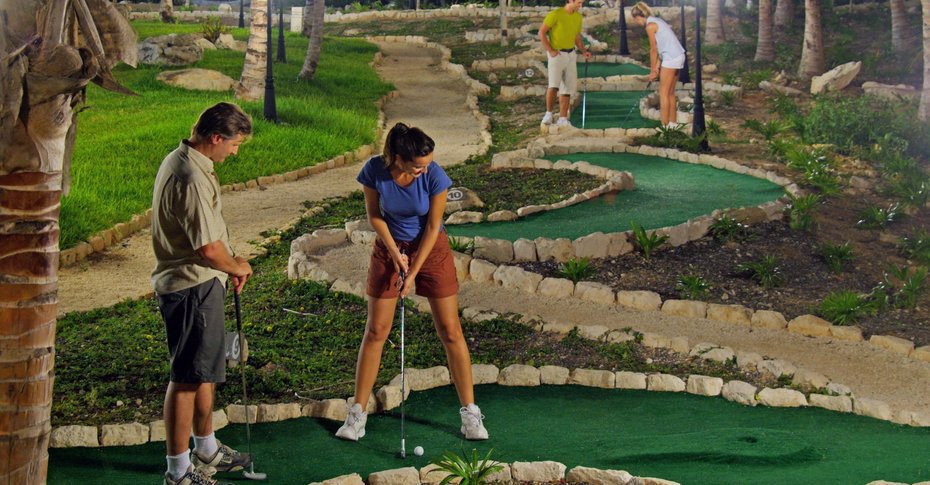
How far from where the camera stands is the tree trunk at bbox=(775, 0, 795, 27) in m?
28.6

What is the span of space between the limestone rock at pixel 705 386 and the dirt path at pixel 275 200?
5.01 m

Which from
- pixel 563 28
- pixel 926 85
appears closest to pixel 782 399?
pixel 563 28

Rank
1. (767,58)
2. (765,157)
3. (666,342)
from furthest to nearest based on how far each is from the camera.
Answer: (767,58), (765,157), (666,342)

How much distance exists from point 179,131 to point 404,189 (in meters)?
10.3

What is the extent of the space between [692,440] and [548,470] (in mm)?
992

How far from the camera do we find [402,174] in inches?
254

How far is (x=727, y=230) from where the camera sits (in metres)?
A: 11.2

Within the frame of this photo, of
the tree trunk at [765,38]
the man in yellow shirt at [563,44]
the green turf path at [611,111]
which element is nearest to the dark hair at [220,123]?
the man in yellow shirt at [563,44]

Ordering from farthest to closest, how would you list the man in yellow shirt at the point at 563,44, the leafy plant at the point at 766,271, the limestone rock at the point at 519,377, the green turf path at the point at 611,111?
the green turf path at the point at 611,111 → the man in yellow shirt at the point at 563,44 → the leafy plant at the point at 766,271 → the limestone rock at the point at 519,377

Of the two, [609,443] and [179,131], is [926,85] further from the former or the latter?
[609,443]

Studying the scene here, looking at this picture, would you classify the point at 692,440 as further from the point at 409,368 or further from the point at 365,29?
the point at 365,29

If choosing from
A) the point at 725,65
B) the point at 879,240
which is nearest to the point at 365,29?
the point at 725,65

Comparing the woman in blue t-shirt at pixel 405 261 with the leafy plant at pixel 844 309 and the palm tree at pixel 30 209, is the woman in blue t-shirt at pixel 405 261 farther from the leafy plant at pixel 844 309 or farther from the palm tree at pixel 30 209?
the leafy plant at pixel 844 309

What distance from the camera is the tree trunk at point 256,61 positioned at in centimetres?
1812
